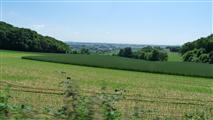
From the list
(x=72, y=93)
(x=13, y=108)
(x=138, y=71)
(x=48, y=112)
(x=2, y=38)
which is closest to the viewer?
(x=72, y=93)

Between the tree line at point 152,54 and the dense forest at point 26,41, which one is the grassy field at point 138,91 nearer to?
the tree line at point 152,54

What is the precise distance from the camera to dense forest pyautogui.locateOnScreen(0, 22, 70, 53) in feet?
303

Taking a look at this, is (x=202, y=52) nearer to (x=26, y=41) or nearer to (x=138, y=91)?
(x=26, y=41)

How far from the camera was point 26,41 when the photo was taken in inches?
3703

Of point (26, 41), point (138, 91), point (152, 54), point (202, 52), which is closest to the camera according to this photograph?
point (138, 91)

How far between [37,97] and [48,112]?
14450mm

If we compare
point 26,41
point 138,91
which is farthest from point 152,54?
point 138,91

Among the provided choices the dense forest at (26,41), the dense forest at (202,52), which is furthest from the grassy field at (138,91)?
the dense forest at (26,41)

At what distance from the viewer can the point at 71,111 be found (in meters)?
4.14

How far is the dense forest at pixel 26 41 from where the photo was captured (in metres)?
92.5

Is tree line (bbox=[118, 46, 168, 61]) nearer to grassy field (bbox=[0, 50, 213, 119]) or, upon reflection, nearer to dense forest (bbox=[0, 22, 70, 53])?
dense forest (bbox=[0, 22, 70, 53])

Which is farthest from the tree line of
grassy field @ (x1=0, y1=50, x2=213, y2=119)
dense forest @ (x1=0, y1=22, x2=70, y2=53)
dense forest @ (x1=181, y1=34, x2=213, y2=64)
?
grassy field @ (x1=0, y1=50, x2=213, y2=119)

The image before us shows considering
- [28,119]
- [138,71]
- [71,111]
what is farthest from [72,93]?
[138,71]

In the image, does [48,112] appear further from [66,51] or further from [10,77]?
[66,51]
